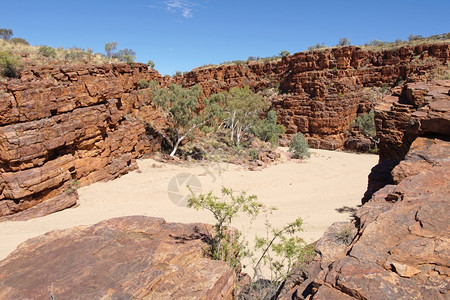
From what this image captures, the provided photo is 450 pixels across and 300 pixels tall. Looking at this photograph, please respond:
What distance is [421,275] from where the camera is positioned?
2.69 metres

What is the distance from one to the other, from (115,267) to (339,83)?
3285 centimetres

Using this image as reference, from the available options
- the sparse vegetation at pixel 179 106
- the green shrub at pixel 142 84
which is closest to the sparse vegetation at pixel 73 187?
the sparse vegetation at pixel 179 106

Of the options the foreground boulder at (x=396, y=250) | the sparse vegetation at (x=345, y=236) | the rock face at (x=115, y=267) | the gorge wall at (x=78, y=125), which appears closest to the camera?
the foreground boulder at (x=396, y=250)

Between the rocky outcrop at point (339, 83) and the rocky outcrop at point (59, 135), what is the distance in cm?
2195

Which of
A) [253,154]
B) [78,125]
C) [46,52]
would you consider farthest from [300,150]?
[46,52]

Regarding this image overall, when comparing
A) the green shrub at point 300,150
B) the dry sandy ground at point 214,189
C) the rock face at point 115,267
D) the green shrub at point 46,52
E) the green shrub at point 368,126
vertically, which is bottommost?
the dry sandy ground at point 214,189

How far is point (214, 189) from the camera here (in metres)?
14.2

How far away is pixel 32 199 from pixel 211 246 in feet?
28.6

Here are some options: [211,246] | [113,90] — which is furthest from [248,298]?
[113,90]

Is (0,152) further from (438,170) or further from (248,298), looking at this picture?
(438,170)

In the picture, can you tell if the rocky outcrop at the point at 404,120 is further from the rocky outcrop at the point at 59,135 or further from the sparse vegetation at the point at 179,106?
the sparse vegetation at the point at 179,106

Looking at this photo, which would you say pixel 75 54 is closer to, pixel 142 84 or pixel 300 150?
pixel 142 84

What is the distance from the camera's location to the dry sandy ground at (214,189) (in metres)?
10.1

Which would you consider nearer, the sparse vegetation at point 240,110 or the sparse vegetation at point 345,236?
the sparse vegetation at point 345,236
